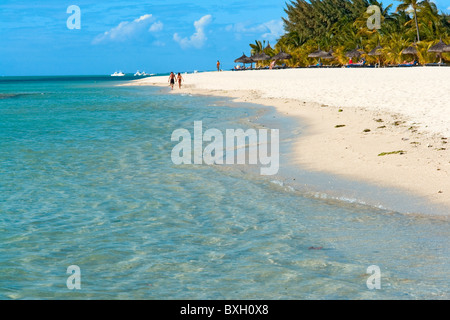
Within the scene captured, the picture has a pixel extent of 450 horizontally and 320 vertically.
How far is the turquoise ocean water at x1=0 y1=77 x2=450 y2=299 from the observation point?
589cm

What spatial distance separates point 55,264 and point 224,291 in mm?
2425

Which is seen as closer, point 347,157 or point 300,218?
point 300,218

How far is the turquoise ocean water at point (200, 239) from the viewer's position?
589 cm

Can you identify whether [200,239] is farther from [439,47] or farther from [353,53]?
[353,53]

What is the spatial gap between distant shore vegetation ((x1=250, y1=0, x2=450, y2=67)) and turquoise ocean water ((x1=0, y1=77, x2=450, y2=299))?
1885 inches

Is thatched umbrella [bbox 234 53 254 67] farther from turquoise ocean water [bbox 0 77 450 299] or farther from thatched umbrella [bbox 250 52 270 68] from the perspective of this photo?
turquoise ocean water [bbox 0 77 450 299]

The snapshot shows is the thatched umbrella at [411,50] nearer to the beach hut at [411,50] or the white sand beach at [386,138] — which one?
the beach hut at [411,50]

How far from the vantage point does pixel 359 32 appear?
72.7m

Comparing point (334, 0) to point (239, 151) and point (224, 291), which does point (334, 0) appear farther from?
point (224, 291)

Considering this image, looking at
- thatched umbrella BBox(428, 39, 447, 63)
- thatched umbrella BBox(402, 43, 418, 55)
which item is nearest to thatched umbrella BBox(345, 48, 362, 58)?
thatched umbrella BBox(402, 43, 418, 55)

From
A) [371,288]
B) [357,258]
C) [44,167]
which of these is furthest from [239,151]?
[371,288]

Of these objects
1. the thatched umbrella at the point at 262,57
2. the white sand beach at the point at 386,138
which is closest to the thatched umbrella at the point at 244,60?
the thatched umbrella at the point at 262,57

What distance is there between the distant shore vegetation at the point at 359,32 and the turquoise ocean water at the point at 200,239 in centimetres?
4788
